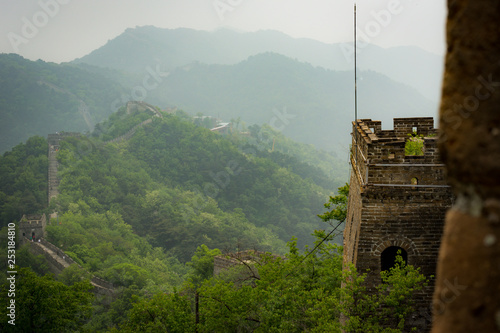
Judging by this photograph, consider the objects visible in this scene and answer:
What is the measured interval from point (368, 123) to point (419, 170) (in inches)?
126

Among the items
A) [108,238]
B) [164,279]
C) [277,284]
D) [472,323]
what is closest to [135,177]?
[108,238]

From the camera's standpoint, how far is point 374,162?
10531 millimetres

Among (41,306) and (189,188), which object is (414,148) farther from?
(189,188)

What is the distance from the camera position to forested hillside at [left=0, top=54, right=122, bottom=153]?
162 metres

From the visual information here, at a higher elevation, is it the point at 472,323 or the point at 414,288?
the point at 414,288

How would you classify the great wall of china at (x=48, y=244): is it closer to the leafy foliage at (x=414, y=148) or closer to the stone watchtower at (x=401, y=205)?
the stone watchtower at (x=401, y=205)

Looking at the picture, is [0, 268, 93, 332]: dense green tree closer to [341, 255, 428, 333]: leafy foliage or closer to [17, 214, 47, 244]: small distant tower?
[341, 255, 428, 333]: leafy foliage

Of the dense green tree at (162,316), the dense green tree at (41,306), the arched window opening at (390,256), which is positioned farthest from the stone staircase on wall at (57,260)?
the arched window opening at (390,256)

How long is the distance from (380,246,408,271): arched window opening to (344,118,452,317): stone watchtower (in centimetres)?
7

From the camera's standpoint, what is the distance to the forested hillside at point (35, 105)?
162 metres

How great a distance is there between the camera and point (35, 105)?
174 m

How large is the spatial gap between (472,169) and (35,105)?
7370 inches

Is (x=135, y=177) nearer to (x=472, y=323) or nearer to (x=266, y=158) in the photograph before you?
(x=266, y=158)

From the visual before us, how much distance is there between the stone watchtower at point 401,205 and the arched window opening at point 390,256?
2.6 inches
